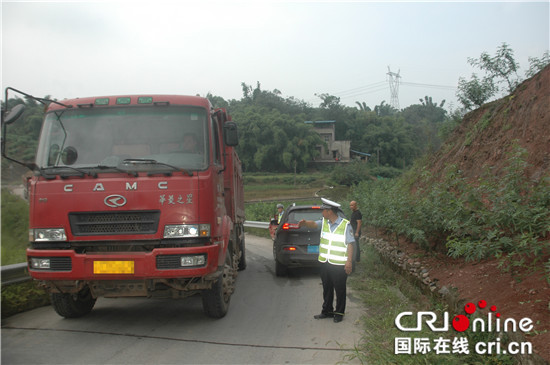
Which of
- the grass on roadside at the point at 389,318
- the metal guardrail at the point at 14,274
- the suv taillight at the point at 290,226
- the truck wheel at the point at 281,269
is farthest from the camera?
the truck wheel at the point at 281,269

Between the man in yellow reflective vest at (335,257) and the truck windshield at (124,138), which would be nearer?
the truck windshield at (124,138)

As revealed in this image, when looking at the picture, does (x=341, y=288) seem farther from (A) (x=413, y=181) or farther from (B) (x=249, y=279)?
(A) (x=413, y=181)

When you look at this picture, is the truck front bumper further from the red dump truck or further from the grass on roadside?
the grass on roadside

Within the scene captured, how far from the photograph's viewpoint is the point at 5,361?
4598 mm

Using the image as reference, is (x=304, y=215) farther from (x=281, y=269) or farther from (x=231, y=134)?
(x=231, y=134)

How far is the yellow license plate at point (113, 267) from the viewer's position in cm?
504

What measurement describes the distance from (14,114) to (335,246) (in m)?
4.26

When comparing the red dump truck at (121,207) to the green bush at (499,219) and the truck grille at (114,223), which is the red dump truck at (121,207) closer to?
the truck grille at (114,223)

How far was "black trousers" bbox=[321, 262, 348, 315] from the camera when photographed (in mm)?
5996

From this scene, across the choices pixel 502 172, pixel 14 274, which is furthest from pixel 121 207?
pixel 502 172

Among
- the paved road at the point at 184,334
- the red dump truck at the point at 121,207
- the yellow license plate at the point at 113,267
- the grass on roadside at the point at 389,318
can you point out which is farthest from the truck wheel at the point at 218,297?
the grass on roadside at the point at 389,318

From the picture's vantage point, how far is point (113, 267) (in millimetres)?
5051

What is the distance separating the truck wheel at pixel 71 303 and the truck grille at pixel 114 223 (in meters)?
1.21

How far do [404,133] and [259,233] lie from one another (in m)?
34.9
